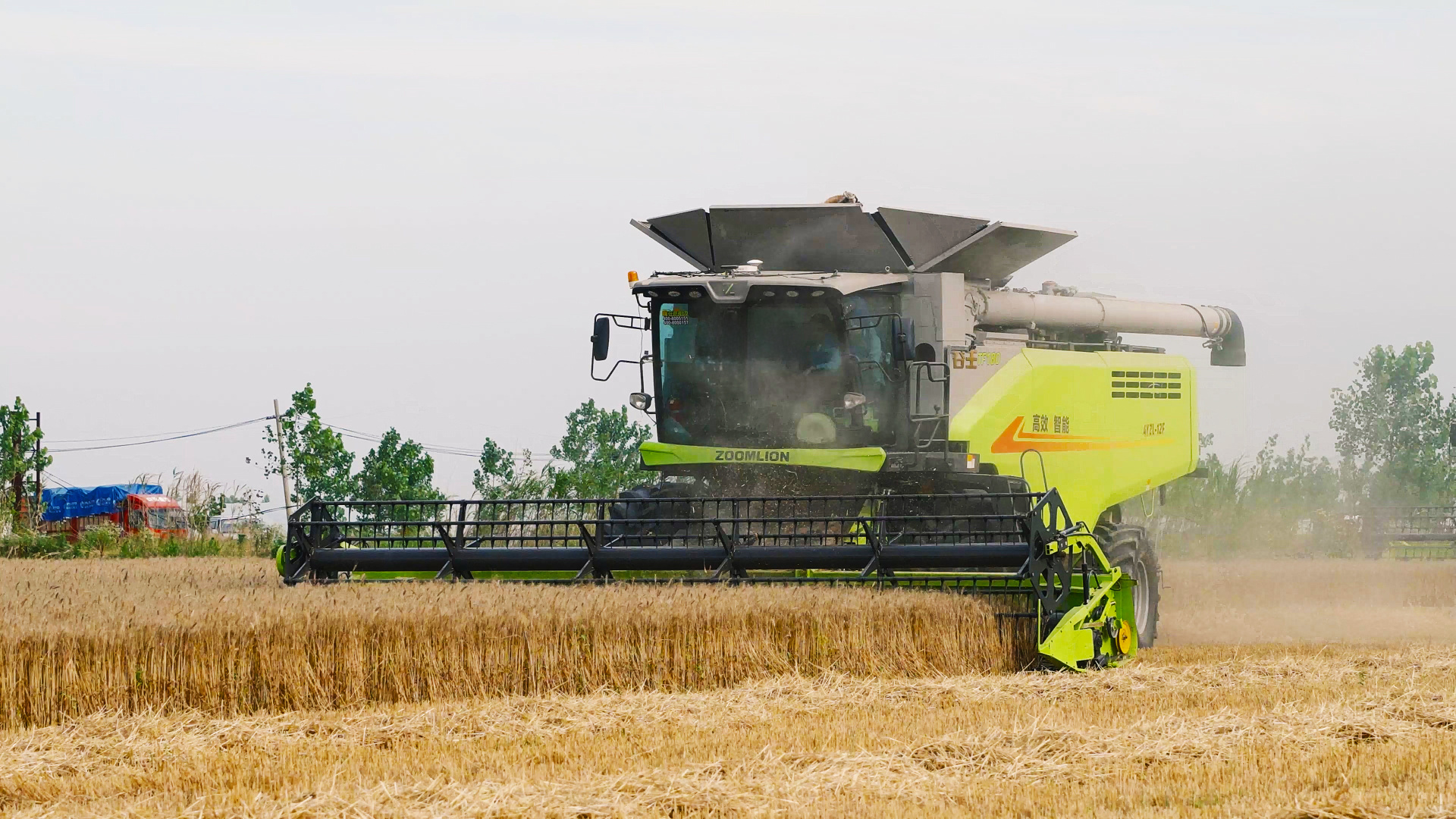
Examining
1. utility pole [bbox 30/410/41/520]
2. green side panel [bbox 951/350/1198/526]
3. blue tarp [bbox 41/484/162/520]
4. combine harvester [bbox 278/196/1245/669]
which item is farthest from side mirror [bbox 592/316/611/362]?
blue tarp [bbox 41/484/162/520]

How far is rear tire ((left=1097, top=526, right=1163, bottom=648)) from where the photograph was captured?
32.4 feet

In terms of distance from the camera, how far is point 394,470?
103 feet

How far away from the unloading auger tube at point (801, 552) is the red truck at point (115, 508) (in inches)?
480

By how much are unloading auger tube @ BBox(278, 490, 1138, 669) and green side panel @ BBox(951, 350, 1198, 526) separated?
1.91ft

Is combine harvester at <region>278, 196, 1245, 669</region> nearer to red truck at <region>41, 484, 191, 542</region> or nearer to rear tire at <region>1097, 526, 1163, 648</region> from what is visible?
rear tire at <region>1097, 526, 1163, 648</region>

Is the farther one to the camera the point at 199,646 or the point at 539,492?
the point at 539,492

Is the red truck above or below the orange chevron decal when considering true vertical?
below

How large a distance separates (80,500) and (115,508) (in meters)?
2.80

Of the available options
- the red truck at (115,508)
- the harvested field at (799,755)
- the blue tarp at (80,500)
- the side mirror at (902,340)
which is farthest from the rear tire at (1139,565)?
the blue tarp at (80,500)

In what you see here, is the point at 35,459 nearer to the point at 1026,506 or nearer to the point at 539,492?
the point at 539,492

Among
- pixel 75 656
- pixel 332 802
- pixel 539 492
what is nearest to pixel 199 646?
pixel 75 656

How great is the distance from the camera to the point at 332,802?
4.81m

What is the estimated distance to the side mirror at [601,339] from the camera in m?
9.98

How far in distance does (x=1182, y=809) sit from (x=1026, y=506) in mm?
4739
